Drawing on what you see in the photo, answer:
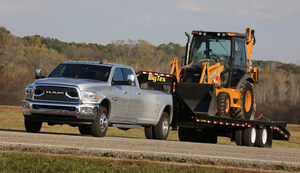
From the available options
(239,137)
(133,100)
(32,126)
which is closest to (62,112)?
(32,126)

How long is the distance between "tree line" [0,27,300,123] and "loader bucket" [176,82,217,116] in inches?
1699

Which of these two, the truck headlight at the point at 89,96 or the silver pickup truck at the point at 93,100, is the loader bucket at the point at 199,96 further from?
the truck headlight at the point at 89,96

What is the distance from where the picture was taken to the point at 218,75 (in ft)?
67.5

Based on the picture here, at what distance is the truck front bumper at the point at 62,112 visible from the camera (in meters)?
15.0

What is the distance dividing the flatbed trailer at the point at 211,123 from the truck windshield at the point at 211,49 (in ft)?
7.23

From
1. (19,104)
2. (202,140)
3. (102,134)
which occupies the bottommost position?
(19,104)

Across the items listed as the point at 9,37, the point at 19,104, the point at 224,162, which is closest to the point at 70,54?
the point at 9,37

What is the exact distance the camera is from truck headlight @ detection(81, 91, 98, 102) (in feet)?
49.7

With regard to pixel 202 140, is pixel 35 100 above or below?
above

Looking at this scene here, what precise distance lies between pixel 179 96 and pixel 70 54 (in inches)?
5738

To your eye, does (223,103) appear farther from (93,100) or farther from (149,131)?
(93,100)

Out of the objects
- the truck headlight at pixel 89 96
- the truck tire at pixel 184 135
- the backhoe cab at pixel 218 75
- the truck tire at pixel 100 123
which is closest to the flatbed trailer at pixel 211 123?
the backhoe cab at pixel 218 75

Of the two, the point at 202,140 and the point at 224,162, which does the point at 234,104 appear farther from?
the point at 224,162

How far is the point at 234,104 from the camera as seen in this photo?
2056cm
